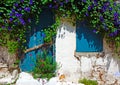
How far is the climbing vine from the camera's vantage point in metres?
8.27

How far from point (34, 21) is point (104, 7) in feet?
6.63

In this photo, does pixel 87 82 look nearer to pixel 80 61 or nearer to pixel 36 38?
pixel 80 61

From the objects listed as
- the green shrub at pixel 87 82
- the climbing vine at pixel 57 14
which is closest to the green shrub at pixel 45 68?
the climbing vine at pixel 57 14

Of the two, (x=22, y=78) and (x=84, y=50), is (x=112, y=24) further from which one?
(x=22, y=78)

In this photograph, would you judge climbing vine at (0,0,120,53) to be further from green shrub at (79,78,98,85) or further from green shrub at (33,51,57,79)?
green shrub at (79,78,98,85)

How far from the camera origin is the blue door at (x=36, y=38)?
8.91m

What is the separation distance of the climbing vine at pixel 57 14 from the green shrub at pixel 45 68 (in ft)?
2.43

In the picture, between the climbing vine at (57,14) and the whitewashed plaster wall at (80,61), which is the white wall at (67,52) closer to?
the whitewashed plaster wall at (80,61)

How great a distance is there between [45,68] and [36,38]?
94cm

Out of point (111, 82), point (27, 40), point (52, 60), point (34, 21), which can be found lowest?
point (111, 82)

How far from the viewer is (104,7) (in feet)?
27.7

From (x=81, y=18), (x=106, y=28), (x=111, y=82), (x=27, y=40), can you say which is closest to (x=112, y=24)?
(x=106, y=28)

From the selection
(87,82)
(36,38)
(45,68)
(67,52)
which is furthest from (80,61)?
(36,38)

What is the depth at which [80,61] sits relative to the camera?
348 inches
